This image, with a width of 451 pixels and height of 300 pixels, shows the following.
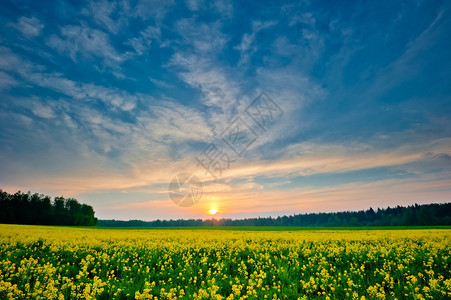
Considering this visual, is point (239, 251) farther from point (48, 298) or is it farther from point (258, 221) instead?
point (258, 221)

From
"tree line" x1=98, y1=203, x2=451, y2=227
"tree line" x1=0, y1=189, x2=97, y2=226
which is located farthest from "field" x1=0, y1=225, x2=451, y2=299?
"tree line" x1=98, y1=203, x2=451, y2=227

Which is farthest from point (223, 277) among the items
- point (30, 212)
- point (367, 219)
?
point (367, 219)

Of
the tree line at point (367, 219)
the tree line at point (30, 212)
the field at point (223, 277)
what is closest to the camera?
the field at point (223, 277)

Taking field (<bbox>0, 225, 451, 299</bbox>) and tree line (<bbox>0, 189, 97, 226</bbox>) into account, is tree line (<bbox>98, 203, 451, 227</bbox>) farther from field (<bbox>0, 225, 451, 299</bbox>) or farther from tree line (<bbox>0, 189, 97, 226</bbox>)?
Result: field (<bbox>0, 225, 451, 299</bbox>)

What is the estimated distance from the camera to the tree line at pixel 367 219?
9568 cm

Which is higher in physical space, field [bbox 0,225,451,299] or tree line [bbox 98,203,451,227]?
field [bbox 0,225,451,299]

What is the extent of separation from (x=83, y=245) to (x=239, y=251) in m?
8.01

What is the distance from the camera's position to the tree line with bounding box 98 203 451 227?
95.7 metres

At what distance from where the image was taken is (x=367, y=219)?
128m

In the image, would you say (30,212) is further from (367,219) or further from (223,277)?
(367,219)

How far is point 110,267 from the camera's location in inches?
321

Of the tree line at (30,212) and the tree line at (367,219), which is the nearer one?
the tree line at (30,212)

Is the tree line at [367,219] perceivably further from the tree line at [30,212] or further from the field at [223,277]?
the field at [223,277]

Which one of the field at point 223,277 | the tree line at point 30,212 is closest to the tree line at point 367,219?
the tree line at point 30,212
